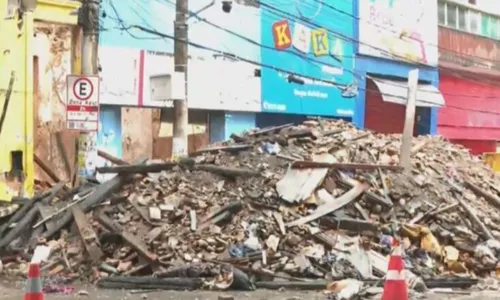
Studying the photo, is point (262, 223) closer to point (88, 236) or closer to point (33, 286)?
point (88, 236)

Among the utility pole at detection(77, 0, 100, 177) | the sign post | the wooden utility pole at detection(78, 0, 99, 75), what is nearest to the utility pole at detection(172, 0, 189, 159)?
the utility pole at detection(77, 0, 100, 177)

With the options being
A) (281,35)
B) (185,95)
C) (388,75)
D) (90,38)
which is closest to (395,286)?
(90,38)

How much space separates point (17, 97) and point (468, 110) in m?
24.5

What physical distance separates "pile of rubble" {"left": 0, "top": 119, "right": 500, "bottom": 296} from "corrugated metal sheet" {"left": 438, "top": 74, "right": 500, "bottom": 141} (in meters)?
20.6

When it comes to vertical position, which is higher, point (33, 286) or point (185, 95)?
point (185, 95)

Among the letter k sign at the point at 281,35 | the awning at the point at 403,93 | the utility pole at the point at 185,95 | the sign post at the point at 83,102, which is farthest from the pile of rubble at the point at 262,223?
the awning at the point at 403,93

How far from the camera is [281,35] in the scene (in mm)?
25281

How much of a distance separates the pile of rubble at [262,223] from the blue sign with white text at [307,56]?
1095 centimetres

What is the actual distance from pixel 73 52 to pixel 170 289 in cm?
975

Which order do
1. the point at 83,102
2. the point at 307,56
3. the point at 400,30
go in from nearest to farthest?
the point at 83,102, the point at 307,56, the point at 400,30

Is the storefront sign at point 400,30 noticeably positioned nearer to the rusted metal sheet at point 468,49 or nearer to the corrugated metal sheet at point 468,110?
the rusted metal sheet at point 468,49

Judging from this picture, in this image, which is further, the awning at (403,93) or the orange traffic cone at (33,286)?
the awning at (403,93)

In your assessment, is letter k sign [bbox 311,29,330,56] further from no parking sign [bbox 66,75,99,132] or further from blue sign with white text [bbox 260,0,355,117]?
no parking sign [bbox 66,75,99,132]

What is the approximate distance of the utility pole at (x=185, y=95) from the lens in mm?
15758
